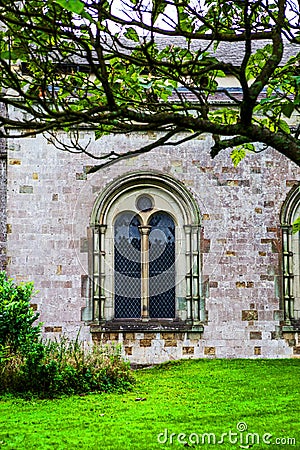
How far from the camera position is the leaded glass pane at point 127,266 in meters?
13.1

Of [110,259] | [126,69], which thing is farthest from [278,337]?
[126,69]

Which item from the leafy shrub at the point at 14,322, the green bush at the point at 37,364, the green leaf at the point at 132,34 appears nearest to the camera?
the green leaf at the point at 132,34

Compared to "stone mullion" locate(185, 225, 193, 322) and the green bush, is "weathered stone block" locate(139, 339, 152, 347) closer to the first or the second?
"stone mullion" locate(185, 225, 193, 322)

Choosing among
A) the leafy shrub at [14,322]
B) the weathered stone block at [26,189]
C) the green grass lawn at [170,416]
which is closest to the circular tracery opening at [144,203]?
the weathered stone block at [26,189]

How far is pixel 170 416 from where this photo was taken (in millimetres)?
7754

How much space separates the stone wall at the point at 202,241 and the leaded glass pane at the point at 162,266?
0.54 meters

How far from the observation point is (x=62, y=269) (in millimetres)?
12844

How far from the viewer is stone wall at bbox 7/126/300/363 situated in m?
12.8

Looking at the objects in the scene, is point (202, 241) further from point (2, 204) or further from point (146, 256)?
point (2, 204)

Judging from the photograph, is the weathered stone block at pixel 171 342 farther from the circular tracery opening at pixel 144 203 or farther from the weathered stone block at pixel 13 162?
the weathered stone block at pixel 13 162

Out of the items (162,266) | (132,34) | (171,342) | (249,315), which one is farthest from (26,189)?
(132,34)

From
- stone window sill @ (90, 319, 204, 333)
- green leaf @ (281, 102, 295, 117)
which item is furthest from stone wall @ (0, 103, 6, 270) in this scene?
green leaf @ (281, 102, 295, 117)

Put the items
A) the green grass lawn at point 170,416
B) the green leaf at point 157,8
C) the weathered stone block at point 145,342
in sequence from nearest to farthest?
1. the green leaf at point 157,8
2. the green grass lawn at point 170,416
3. the weathered stone block at point 145,342

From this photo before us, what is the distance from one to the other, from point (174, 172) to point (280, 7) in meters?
7.86
